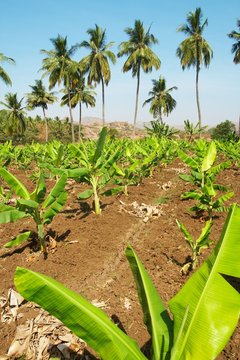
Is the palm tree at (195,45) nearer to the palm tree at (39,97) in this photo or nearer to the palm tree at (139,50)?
the palm tree at (139,50)

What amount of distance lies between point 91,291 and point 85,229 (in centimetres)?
198

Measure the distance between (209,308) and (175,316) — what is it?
0.26 metres

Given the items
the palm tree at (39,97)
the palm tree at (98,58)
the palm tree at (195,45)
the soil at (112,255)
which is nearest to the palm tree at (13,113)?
the palm tree at (39,97)

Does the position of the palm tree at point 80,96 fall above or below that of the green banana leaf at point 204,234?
above

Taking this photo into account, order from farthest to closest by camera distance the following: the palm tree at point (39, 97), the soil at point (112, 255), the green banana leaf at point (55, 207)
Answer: the palm tree at point (39, 97), the green banana leaf at point (55, 207), the soil at point (112, 255)

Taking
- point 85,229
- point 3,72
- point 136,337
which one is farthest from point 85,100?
point 136,337

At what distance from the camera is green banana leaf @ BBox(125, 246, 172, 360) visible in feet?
6.87

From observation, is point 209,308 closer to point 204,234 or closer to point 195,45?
point 204,234

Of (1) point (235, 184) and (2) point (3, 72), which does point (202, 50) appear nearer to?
(2) point (3, 72)

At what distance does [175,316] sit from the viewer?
2098 millimetres

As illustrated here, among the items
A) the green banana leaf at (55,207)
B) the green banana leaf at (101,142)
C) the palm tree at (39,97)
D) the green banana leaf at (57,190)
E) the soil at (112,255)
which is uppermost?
the palm tree at (39,97)

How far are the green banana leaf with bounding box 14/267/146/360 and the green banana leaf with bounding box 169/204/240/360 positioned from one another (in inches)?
14.7

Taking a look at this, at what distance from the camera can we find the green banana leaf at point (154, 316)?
2.09 m

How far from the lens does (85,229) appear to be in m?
5.75
